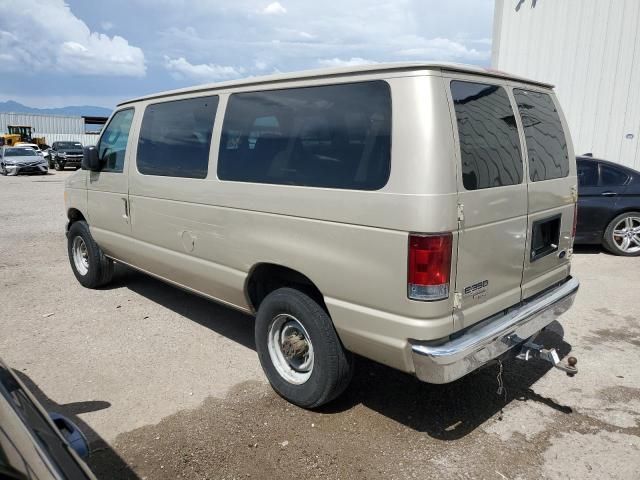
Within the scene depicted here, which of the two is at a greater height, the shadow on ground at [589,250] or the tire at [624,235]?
the tire at [624,235]

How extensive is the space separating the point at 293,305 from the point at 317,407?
0.73m

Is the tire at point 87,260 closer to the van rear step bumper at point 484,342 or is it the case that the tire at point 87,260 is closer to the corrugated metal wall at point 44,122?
the van rear step bumper at point 484,342

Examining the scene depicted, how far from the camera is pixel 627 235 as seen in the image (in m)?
A: 8.02

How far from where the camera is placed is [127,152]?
4.86m

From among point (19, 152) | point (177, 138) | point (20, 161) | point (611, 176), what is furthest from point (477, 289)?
point (19, 152)

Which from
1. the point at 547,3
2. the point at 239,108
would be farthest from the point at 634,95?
the point at 239,108

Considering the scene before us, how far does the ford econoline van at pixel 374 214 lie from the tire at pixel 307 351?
11 mm

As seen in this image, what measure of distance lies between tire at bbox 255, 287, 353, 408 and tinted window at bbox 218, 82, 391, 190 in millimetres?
791

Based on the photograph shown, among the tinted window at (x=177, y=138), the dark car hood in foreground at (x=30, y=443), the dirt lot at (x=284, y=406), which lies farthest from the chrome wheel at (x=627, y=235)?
the dark car hood in foreground at (x=30, y=443)

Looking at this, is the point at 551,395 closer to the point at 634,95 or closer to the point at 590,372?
the point at 590,372

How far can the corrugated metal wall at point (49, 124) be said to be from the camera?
5566cm

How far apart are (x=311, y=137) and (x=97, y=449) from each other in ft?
7.44

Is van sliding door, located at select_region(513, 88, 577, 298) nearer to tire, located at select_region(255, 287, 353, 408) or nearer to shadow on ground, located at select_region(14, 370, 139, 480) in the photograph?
tire, located at select_region(255, 287, 353, 408)

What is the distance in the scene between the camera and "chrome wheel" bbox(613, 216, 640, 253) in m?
8.02
